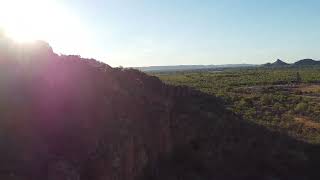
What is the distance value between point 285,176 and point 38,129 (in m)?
14.0

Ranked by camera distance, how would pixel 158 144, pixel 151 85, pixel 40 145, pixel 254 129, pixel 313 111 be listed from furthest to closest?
1. pixel 313 111
2. pixel 254 129
3. pixel 151 85
4. pixel 158 144
5. pixel 40 145

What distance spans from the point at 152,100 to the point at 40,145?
9.74 metres

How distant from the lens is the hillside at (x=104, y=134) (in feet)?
42.4

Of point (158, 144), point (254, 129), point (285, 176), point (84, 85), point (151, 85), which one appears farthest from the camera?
point (254, 129)

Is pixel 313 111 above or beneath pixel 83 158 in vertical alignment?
beneath

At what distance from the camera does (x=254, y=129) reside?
30406 mm

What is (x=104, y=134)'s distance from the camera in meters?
15.1

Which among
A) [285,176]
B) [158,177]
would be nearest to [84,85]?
[158,177]

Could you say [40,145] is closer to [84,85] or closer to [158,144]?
[84,85]

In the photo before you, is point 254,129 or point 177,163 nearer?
Result: point 177,163

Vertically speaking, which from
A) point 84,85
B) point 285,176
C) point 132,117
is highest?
point 84,85

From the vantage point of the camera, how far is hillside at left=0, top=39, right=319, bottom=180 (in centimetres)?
1293

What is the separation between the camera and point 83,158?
13438 millimetres

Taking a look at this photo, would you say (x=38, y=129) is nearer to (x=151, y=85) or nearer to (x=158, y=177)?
(x=158, y=177)
